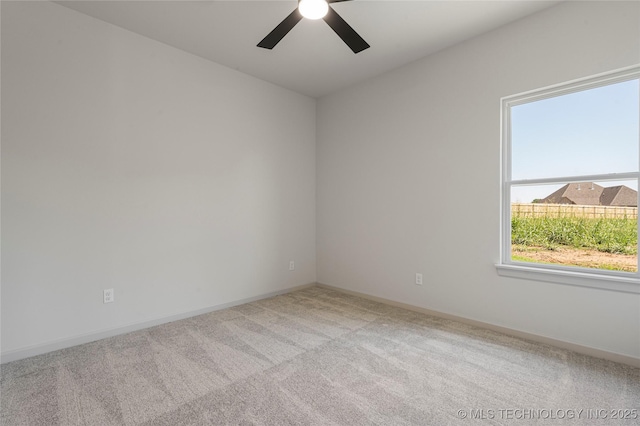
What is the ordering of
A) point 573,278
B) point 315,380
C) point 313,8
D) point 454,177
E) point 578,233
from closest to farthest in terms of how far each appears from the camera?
1. point 313,8
2. point 315,380
3. point 573,278
4. point 578,233
5. point 454,177

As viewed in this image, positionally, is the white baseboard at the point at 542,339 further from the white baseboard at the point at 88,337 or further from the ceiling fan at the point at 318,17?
the ceiling fan at the point at 318,17

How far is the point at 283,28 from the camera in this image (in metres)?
2.03

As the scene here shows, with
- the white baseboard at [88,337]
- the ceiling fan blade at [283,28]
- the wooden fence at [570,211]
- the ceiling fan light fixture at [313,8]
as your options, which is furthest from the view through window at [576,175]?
the white baseboard at [88,337]

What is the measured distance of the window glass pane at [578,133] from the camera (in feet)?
7.22

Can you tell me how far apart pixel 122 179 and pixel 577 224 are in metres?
4.01

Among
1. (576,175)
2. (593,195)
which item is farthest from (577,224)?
(576,175)

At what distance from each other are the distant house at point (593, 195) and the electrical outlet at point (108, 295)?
3.93 m

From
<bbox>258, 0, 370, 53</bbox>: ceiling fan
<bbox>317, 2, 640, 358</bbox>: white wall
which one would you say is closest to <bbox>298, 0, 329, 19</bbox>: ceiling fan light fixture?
<bbox>258, 0, 370, 53</bbox>: ceiling fan

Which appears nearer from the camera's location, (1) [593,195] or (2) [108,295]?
(1) [593,195]

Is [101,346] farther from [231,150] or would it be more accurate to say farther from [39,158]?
[231,150]

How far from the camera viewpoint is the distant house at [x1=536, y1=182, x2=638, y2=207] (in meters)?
2.21

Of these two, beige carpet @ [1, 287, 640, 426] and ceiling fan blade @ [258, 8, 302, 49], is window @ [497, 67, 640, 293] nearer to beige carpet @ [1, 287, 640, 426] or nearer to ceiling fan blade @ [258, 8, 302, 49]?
beige carpet @ [1, 287, 640, 426]

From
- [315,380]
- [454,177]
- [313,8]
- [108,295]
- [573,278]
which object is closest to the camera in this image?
[313,8]

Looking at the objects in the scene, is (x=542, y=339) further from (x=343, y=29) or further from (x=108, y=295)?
(x=108, y=295)
